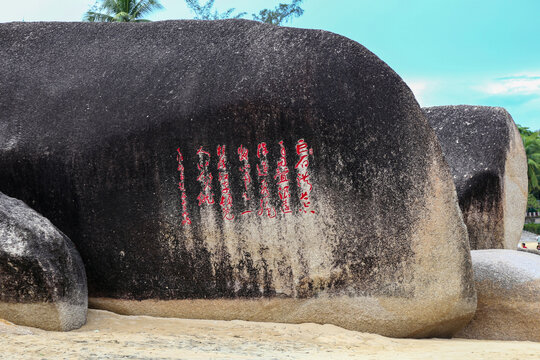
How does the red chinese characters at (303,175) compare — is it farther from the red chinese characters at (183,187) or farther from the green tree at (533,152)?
the green tree at (533,152)

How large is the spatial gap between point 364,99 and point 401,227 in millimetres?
1065

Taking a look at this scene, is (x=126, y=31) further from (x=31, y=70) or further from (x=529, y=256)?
(x=529, y=256)

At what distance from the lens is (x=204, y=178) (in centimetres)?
482

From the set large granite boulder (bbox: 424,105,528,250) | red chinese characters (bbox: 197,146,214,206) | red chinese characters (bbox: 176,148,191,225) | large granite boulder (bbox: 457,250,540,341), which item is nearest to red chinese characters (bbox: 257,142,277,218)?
red chinese characters (bbox: 197,146,214,206)

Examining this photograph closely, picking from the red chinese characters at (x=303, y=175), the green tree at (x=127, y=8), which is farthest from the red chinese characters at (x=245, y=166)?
the green tree at (x=127, y=8)

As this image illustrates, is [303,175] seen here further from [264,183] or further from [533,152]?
[533,152]

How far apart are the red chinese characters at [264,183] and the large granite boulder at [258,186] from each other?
11 millimetres

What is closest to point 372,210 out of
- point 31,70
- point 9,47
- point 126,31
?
point 126,31

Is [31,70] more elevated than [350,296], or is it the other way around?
[31,70]

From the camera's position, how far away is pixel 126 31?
18.1 feet

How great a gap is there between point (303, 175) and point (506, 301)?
217 cm

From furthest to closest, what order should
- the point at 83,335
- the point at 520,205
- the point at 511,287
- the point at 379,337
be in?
the point at 520,205
the point at 511,287
the point at 379,337
the point at 83,335

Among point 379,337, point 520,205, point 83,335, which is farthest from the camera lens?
point 520,205

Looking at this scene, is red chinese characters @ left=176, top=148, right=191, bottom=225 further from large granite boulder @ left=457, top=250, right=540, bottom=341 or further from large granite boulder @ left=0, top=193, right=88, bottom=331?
large granite boulder @ left=457, top=250, right=540, bottom=341
